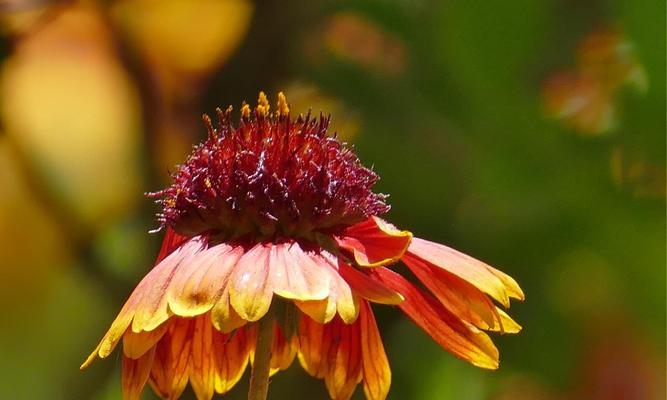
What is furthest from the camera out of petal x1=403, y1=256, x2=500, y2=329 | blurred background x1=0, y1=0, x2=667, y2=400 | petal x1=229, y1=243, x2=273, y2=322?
blurred background x1=0, y1=0, x2=667, y2=400

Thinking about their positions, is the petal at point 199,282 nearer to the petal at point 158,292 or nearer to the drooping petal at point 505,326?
the petal at point 158,292

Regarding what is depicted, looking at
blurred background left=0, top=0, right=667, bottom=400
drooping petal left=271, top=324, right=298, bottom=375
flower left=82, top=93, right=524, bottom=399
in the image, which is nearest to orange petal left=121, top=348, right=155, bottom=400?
flower left=82, top=93, right=524, bottom=399

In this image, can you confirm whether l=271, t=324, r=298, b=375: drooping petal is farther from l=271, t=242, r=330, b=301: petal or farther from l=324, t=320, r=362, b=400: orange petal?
l=271, t=242, r=330, b=301: petal

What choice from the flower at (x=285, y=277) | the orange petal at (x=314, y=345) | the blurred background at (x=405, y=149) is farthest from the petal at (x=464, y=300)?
the blurred background at (x=405, y=149)

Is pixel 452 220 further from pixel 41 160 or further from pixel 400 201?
pixel 41 160

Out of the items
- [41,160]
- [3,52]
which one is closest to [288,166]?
[3,52]

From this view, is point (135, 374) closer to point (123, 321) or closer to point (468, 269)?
point (123, 321)

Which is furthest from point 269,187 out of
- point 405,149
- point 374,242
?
point 405,149

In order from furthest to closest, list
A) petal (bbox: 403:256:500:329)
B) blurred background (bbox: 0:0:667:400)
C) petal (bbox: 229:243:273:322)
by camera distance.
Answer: blurred background (bbox: 0:0:667:400) < petal (bbox: 403:256:500:329) < petal (bbox: 229:243:273:322)
